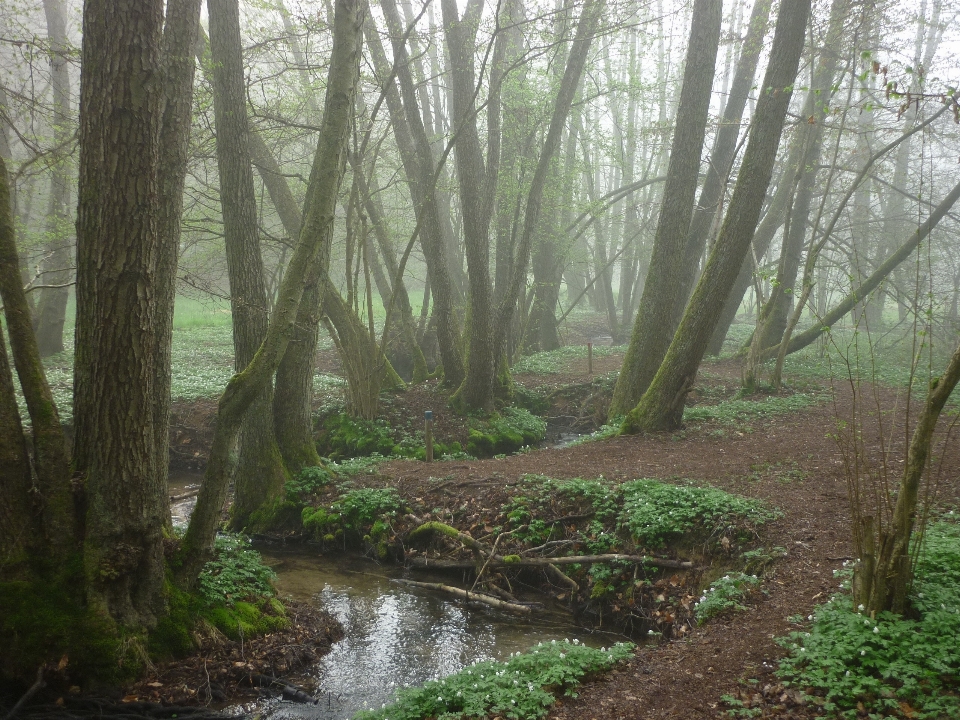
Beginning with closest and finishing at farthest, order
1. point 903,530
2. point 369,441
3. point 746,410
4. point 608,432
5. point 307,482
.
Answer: point 903,530 < point 307,482 < point 608,432 < point 746,410 < point 369,441

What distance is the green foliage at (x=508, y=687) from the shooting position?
13.7ft

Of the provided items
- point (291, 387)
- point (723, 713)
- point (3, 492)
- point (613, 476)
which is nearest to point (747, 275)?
point (613, 476)

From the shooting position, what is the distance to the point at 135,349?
187 inches

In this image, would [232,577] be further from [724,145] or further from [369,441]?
[724,145]

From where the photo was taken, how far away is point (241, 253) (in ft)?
28.7

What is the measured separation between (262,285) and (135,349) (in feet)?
13.9

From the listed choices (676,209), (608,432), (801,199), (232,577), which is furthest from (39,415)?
(801,199)

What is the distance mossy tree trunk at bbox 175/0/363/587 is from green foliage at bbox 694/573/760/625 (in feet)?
13.2

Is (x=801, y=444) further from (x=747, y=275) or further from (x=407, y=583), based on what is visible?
(x=747, y=275)

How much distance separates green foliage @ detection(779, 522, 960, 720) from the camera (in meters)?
3.48

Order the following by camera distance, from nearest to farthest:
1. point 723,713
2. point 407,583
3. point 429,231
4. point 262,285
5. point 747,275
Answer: point 723,713 → point 407,583 → point 262,285 → point 429,231 → point 747,275

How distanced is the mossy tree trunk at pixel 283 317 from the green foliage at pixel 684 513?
3.96m

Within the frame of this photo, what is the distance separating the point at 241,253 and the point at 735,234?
7.22m

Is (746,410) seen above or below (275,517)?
above
